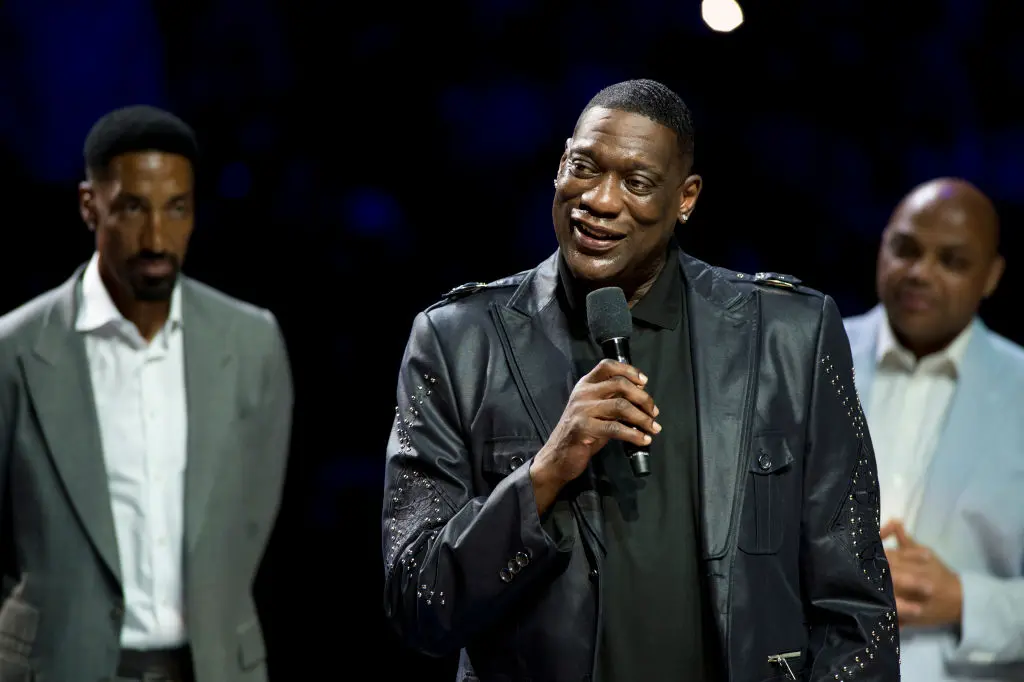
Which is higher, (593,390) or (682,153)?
(682,153)

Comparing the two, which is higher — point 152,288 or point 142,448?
point 152,288

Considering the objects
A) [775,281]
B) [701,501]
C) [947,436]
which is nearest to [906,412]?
[947,436]

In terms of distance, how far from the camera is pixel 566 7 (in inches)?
165

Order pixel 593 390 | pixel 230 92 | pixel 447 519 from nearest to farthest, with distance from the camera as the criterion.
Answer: pixel 593 390
pixel 447 519
pixel 230 92

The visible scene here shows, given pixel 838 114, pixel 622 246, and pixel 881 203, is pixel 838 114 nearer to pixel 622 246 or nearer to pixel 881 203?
pixel 881 203

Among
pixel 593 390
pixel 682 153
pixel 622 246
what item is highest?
pixel 682 153

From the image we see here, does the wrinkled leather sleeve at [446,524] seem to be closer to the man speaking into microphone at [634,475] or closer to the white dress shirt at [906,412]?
the man speaking into microphone at [634,475]

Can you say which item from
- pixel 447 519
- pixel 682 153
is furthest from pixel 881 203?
pixel 447 519

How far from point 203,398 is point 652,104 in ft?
4.75

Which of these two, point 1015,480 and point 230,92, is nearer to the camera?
point 1015,480

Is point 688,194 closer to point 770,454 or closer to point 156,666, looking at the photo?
point 770,454

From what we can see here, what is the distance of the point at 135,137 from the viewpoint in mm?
3340

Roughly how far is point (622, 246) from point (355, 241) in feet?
6.62

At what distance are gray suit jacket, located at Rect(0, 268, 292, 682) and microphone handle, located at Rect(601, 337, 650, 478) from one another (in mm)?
1397
